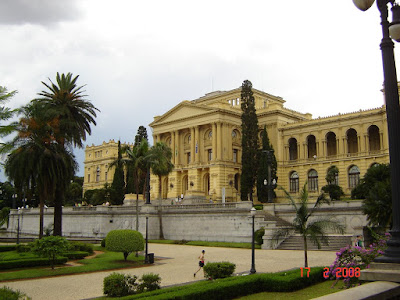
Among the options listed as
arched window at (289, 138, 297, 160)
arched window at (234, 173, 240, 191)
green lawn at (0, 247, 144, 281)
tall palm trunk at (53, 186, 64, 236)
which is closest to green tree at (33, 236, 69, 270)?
green lawn at (0, 247, 144, 281)

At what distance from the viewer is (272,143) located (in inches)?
2685

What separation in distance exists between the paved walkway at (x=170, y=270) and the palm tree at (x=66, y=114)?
33.6 feet

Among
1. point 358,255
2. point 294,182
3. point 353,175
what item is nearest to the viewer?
point 358,255

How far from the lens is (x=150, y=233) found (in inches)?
1924

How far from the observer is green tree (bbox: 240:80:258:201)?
56.1 metres

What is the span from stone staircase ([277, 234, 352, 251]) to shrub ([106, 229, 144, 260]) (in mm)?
12577

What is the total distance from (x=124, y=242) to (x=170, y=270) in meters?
5.05

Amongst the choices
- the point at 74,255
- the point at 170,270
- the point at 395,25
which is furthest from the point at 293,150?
the point at 395,25

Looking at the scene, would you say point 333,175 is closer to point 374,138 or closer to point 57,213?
point 374,138

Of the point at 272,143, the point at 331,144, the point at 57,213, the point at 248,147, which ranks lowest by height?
the point at 57,213

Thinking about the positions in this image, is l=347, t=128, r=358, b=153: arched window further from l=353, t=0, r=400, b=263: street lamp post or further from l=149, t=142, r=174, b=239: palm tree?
l=353, t=0, r=400, b=263: street lamp post

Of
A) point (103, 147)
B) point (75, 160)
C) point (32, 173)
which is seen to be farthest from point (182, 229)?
point (103, 147)

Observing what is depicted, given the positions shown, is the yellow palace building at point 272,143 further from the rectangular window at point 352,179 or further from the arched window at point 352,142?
the arched window at point 352,142

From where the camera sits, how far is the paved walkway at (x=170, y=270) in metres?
18.6
